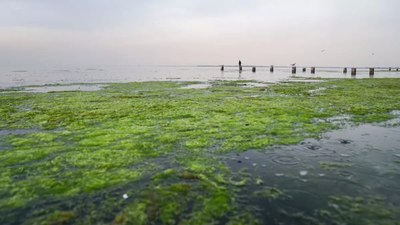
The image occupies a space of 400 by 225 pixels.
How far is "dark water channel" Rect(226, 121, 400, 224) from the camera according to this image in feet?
16.3

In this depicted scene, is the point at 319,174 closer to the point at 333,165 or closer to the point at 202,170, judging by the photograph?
the point at 333,165

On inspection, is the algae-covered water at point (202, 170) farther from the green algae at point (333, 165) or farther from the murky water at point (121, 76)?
the murky water at point (121, 76)

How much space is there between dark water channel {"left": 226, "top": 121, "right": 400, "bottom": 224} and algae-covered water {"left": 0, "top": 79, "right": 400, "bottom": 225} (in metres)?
0.02

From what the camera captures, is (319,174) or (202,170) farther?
(202,170)

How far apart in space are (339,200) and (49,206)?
519 centimetres

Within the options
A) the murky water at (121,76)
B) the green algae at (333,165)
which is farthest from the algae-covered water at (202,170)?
the murky water at (121,76)

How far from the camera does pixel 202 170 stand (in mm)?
6723

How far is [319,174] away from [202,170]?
A: 2.64 m

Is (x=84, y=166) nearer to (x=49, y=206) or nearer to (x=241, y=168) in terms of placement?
(x=49, y=206)

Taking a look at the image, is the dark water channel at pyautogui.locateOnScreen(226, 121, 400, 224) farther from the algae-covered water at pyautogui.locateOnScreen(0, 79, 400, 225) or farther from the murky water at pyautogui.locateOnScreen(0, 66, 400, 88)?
the murky water at pyautogui.locateOnScreen(0, 66, 400, 88)

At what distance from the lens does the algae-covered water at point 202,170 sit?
4793mm

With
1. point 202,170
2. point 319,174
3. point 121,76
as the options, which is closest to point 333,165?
point 319,174


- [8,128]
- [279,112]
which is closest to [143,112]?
[8,128]

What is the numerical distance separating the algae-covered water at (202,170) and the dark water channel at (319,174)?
0.02 meters
